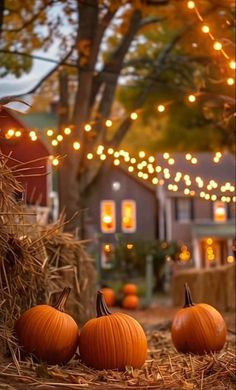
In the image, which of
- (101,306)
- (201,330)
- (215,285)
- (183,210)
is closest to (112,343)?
(101,306)

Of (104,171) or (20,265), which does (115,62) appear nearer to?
(104,171)

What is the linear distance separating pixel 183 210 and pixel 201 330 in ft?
90.0

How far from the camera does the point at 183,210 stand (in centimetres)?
3312

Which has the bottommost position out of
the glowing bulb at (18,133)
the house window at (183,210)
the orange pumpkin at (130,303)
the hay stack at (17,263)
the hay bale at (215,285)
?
the orange pumpkin at (130,303)

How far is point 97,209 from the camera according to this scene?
104 ft

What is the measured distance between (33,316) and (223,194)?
3.36m

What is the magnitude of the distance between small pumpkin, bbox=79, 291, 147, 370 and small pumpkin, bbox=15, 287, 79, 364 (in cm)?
10

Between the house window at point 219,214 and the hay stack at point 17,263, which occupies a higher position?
the house window at point 219,214

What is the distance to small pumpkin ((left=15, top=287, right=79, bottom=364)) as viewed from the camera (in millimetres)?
5055

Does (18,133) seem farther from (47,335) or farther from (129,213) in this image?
(129,213)

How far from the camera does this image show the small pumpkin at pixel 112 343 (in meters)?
5.04

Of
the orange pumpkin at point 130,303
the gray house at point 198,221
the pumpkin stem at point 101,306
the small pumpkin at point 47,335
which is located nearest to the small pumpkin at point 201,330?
the pumpkin stem at point 101,306

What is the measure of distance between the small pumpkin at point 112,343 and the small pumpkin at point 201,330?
749 millimetres

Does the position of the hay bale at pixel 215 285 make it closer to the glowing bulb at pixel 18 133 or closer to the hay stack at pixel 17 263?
A: the hay stack at pixel 17 263
